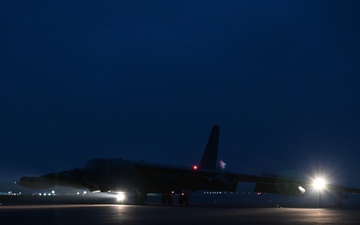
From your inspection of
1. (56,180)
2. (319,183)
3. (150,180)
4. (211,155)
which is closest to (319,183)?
(319,183)

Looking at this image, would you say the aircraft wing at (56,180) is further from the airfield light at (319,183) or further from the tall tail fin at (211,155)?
the airfield light at (319,183)

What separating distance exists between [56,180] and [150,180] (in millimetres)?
8099

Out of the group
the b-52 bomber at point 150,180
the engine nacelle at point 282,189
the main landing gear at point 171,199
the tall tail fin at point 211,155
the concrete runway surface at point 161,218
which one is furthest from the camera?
the tall tail fin at point 211,155

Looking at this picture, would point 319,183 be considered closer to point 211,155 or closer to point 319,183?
point 319,183

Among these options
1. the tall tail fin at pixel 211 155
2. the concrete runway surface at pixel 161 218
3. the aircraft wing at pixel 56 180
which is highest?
the tall tail fin at pixel 211 155

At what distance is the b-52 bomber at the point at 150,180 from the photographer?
131ft

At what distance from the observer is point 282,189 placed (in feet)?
149

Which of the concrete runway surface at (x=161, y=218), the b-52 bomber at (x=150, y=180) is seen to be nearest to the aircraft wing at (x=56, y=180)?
the b-52 bomber at (x=150, y=180)

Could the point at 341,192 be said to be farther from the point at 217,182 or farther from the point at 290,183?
the point at 217,182

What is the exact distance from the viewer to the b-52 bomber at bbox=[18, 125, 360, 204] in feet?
131

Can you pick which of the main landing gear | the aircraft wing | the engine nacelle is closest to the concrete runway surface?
the aircraft wing

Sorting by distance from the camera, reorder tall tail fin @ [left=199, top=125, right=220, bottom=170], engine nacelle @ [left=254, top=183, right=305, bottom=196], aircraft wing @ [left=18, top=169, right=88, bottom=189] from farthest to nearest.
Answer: tall tail fin @ [left=199, top=125, right=220, bottom=170], engine nacelle @ [left=254, top=183, right=305, bottom=196], aircraft wing @ [left=18, top=169, right=88, bottom=189]

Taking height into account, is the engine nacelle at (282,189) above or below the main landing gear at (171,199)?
above

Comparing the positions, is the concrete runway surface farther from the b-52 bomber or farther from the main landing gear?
the main landing gear
